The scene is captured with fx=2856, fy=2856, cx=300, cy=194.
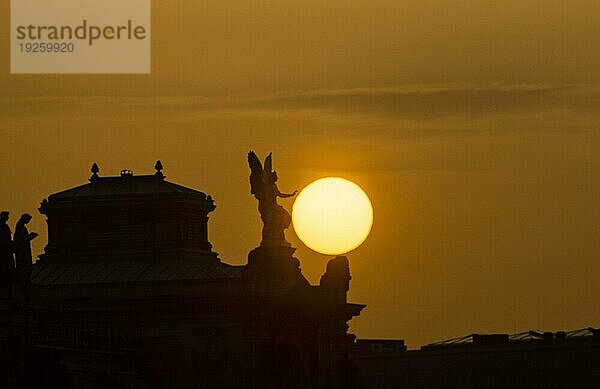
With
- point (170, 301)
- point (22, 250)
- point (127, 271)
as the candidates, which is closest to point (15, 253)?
point (22, 250)

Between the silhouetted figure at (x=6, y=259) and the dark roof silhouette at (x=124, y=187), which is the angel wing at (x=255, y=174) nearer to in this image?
the dark roof silhouette at (x=124, y=187)

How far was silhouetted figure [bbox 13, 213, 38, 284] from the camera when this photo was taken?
9125cm

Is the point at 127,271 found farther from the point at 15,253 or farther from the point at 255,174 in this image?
the point at 15,253

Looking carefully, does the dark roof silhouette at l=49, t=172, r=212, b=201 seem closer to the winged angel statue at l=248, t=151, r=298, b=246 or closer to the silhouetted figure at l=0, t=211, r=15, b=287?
the winged angel statue at l=248, t=151, r=298, b=246

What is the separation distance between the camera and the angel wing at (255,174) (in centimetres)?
11806

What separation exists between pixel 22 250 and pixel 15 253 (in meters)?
0.29

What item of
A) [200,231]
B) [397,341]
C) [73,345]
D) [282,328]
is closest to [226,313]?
[282,328]

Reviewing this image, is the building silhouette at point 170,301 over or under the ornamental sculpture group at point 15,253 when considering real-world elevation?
over

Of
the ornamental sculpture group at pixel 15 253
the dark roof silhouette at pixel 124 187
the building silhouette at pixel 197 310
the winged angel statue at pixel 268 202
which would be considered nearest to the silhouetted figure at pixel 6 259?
the ornamental sculpture group at pixel 15 253

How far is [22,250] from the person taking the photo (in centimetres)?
9200

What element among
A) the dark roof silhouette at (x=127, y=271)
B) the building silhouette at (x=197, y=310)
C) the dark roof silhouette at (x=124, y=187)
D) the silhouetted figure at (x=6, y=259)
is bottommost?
the silhouetted figure at (x=6, y=259)

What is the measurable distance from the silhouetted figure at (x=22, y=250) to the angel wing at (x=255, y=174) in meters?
26.6

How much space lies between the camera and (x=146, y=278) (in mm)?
121312

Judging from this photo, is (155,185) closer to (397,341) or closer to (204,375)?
(204,375)
